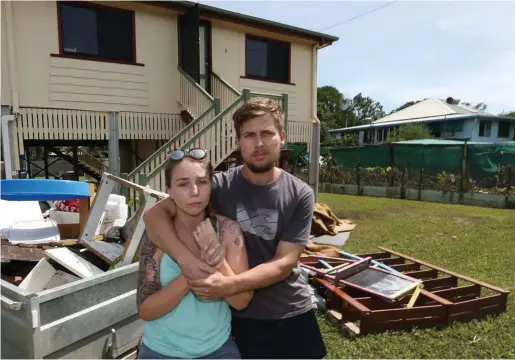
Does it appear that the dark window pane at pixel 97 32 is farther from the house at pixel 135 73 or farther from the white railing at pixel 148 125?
the white railing at pixel 148 125

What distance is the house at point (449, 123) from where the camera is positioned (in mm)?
29684

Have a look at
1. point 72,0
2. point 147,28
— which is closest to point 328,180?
point 147,28

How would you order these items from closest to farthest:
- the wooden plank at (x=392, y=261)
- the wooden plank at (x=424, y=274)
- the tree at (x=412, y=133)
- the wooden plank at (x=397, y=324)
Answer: the wooden plank at (x=397, y=324) < the wooden plank at (x=424, y=274) < the wooden plank at (x=392, y=261) < the tree at (x=412, y=133)

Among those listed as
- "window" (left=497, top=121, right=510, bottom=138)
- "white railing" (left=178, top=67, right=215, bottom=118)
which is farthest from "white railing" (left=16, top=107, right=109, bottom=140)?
"window" (left=497, top=121, right=510, bottom=138)

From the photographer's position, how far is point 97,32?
8930mm

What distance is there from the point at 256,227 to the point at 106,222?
9.43ft

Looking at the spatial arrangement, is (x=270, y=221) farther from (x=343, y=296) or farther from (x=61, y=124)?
(x=61, y=124)

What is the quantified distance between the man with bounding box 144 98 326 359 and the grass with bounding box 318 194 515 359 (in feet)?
5.75

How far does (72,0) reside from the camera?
8.30 meters

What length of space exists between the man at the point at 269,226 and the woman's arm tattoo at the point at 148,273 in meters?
0.18

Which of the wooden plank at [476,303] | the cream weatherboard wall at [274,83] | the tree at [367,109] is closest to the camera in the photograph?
the wooden plank at [476,303]

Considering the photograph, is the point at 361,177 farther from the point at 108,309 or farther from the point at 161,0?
the point at 108,309

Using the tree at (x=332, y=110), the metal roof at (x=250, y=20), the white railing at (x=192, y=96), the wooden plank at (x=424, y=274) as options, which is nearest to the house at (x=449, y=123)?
the tree at (x=332, y=110)

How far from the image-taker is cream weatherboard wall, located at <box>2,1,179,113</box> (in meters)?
7.90
